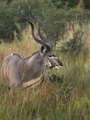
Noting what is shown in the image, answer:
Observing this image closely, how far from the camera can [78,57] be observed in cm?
795

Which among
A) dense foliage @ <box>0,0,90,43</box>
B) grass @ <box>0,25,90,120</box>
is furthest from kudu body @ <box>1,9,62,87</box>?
dense foliage @ <box>0,0,90,43</box>

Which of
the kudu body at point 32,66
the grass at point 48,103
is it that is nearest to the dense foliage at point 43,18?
the kudu body at point 32,66

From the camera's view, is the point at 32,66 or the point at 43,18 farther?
the point at 43,18

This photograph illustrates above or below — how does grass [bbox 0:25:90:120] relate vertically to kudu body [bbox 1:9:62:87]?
below

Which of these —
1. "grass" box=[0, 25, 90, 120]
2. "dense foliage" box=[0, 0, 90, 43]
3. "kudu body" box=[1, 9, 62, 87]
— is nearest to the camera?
"grass" box=[0, 25, 90, 120]

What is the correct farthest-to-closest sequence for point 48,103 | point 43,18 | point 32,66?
point 43,18 → point 32,66 → point 48,103

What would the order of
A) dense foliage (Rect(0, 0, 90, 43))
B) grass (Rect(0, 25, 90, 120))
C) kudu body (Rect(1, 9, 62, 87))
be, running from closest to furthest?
1. grass (Rect(0, 25, 90, 120))
2. kudu body (Rect(1, 9, 62, 87))
3. dense foliage (Rect(0, 0, 90, 43))

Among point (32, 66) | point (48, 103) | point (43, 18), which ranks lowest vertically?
point (48, 103)

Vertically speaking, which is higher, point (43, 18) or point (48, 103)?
point (43, 18)

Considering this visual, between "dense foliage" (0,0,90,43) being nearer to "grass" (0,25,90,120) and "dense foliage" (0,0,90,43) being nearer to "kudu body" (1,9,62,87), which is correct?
"kudu body" (1,9,62,87)

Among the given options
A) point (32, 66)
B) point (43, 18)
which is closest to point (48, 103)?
point (32, 66)

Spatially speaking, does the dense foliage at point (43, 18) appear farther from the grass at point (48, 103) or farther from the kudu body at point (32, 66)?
the grass at point (48, 103)

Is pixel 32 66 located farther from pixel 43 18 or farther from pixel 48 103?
pixel 43 18

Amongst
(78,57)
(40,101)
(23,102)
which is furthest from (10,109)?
(78,57)
